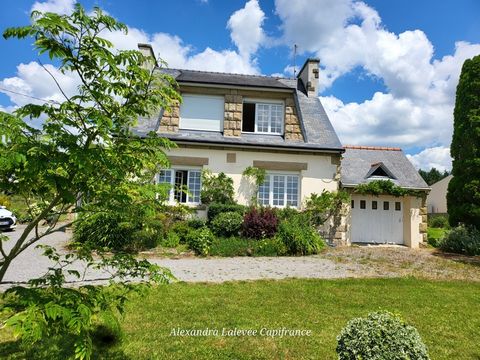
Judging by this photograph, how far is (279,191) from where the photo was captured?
13.9m

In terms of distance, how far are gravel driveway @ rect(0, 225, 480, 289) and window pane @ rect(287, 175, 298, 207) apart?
11.1 ft

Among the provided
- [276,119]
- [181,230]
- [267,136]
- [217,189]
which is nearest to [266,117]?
[276,119]

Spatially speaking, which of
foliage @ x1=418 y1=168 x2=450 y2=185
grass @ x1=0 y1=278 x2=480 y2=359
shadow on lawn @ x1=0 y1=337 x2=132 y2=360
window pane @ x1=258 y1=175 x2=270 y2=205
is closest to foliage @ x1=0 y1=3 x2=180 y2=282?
grass @ x1=0 y1=278 x2=480 y2=359

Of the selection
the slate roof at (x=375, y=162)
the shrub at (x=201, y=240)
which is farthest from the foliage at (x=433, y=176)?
the shrub at (x=201, y=240)

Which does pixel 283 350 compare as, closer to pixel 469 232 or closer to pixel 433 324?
pixel 433 324

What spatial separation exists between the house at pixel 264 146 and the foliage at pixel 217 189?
366 millimetres

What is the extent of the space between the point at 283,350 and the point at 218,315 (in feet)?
4.49

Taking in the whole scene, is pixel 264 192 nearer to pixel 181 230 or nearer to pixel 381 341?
pixel 181 230

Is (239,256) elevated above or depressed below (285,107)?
below

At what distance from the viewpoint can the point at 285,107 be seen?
48.9 ft

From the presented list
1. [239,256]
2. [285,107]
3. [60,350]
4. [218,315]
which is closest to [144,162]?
[60,350]

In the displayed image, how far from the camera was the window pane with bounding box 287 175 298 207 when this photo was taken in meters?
13.9

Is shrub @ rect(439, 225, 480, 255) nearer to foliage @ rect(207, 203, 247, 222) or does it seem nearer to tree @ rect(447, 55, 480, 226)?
tree @ rect(447, 55, 480, 226)

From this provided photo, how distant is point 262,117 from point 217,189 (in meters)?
4.37
